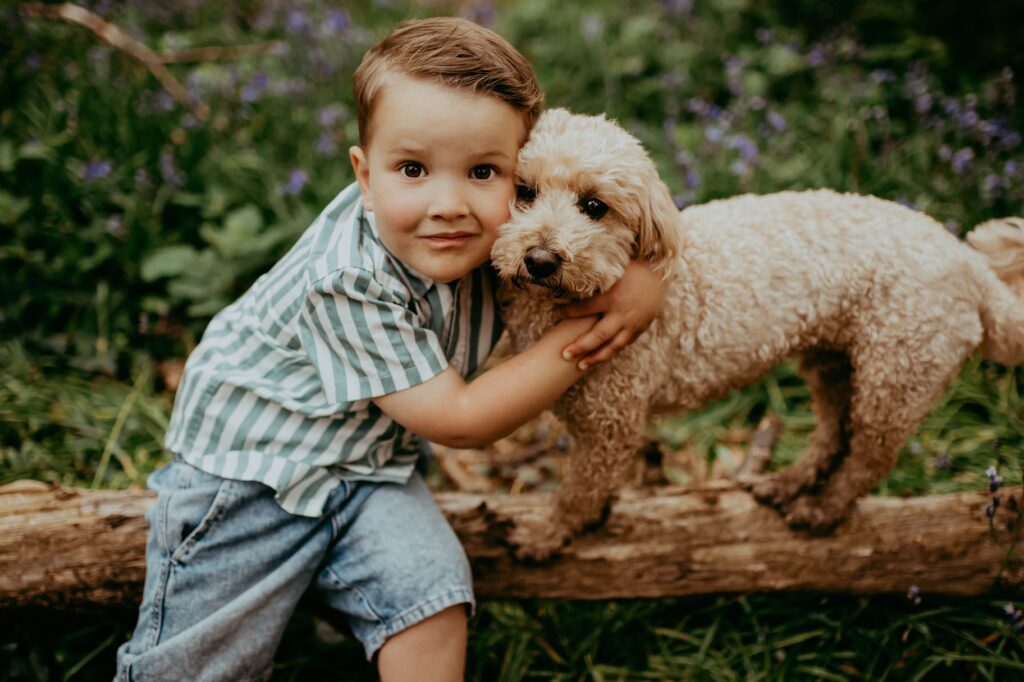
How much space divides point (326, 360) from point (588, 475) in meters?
0.81

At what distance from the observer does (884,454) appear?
84.8 inches

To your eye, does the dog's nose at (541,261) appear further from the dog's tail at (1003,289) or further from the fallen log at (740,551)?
the dog's tail at (1003,289)

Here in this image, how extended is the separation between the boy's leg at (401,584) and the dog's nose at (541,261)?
30.9 inches

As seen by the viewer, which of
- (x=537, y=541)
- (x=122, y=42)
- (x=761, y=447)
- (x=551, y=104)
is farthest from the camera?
(x=551, y=104)

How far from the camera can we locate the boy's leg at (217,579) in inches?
71.1

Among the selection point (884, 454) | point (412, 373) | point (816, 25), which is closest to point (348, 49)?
point (816, 25)

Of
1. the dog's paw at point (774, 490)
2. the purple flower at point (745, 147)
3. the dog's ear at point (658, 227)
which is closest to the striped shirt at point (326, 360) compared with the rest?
the dog's ear at point (658, 227)

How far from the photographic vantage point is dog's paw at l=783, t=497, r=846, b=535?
2.21 metres

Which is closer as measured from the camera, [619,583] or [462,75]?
[462,75]

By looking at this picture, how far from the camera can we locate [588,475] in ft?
6.92

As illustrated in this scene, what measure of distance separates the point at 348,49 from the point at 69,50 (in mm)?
1513

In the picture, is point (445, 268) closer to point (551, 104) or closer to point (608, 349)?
point (608, 349)

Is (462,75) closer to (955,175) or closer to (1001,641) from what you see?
(1001,641)

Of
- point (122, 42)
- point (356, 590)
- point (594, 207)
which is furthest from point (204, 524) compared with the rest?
point (122, 42)
